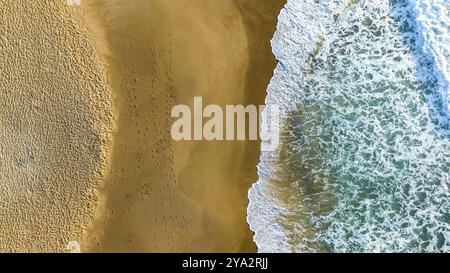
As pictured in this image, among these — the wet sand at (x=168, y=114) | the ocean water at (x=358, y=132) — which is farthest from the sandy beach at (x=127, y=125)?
the ocean water at (x=358, y=132)

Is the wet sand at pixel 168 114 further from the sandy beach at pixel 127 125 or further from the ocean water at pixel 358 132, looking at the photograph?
the ocean water at pixel 358 132

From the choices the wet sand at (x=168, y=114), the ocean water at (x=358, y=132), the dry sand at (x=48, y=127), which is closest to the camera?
the ocean water at (x=358, y=132)

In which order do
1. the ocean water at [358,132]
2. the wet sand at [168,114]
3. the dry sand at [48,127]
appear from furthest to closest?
the dry sand at [48,127] < the wet sand at [168,114] < the ocean water at [358,132]

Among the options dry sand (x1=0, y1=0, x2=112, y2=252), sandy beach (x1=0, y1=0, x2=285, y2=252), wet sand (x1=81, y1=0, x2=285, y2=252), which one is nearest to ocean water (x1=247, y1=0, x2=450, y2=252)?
wet sand (x1=81, y1=0, x2=285, y2=252)

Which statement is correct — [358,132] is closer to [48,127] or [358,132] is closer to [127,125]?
[127,125]

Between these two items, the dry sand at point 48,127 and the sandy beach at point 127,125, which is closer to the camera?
the sandy beach at point 127,125

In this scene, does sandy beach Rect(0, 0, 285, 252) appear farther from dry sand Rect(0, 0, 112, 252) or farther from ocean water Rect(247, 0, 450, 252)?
ocean water Rect(247, 0, 450, 252)
